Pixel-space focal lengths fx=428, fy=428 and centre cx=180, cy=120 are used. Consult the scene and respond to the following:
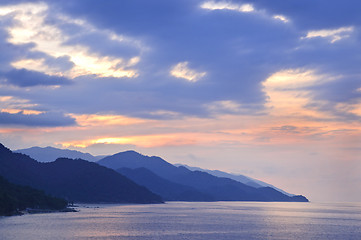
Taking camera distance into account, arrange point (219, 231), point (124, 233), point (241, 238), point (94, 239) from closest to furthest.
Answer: point (94, 239) < point (241, 238) < point (124, 233) < point (219, 231)

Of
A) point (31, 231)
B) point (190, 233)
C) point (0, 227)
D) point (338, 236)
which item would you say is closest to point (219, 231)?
point (190, 233)

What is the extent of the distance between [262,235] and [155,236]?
42.0 m

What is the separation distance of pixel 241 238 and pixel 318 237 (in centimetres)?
3181

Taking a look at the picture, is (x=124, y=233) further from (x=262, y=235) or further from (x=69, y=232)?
(x=262, y=235)

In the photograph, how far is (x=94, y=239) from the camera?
142 metres

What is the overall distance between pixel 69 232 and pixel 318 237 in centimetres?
9217

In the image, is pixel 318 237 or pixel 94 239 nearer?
pixel 94 239

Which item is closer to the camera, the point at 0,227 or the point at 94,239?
the point at 94,239

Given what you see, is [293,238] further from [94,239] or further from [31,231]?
[31,231]

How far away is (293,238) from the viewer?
156625 millimetres

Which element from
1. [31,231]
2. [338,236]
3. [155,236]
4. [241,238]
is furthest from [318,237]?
[31,231]

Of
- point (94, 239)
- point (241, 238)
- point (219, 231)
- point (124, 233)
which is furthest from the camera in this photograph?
point (219, 231)

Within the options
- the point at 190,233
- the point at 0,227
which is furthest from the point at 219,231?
the point at 0,227

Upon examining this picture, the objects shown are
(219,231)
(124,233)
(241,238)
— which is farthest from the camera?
(219,231)
